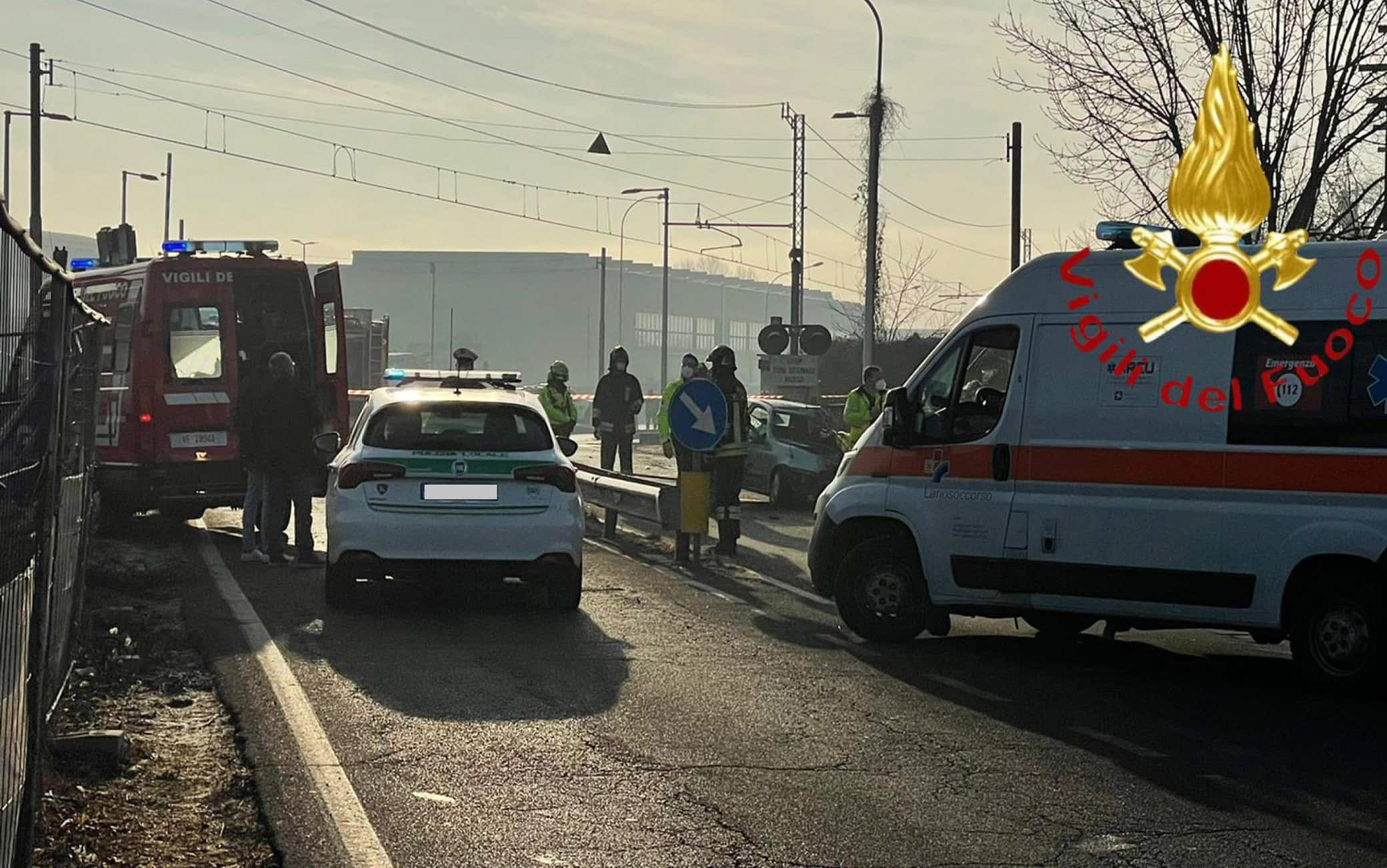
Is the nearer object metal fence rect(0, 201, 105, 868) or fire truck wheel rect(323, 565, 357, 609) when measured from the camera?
metal fence rect(0, 201, 105, 868)

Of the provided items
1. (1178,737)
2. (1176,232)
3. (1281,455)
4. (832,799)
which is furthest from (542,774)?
(1176,232)

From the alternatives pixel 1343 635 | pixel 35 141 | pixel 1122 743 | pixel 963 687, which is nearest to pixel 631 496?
pixel 963 687

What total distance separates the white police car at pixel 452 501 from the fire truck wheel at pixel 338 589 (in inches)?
0.4

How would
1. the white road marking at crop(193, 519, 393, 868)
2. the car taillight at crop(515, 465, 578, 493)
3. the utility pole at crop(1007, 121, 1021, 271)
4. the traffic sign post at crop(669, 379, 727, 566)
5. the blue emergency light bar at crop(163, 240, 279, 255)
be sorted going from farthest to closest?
the utility pole at crop(1007, 121, 1021, 271)
the blue emergency light bar at crop(163, 240, 279, 255)
the traffic sign post at crop(669, 379, 727, 566)
the car taillight at crop(515, 465, 578, 493)
the white road marking at crop(193, 519, 393, 868)

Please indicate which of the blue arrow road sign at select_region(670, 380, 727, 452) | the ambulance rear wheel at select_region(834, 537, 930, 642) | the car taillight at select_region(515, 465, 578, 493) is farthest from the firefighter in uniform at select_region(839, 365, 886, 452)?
the ambulance rear wheel at select_region(834, 537, 930, 642)

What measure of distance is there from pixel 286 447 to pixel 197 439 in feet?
12.0

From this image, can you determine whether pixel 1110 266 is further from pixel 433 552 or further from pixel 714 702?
pixel 433 552

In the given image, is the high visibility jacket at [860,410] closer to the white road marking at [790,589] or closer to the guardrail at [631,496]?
the guardrail at [631,496]

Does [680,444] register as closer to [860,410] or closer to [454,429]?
[454,429]

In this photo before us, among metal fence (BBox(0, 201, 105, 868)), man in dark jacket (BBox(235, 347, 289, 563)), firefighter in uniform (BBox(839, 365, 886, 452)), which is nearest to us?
metal fence (BBox(0, 201, 105, 868))

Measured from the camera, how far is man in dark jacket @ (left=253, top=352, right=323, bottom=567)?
50.9 ft

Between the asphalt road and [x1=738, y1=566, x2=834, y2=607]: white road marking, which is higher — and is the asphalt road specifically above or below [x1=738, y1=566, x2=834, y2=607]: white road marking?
above

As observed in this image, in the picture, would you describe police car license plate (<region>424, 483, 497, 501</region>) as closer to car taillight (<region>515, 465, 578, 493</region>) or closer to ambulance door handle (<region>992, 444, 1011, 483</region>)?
car taillight (<region>515, 465, 578, 493</region>)

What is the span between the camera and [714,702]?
923 cm
